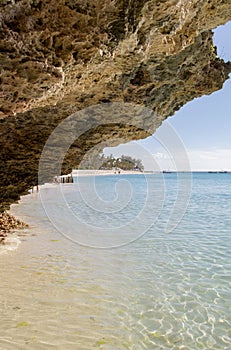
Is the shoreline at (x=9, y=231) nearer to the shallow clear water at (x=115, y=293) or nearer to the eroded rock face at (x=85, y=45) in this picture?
the shallow clear water at (x=115, y=293)

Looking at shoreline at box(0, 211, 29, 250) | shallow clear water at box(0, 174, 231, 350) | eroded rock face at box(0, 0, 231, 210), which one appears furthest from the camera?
shoreline at box(0, 211, 29, 250)

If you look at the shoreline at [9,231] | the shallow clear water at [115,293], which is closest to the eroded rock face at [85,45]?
the shallow clear water at [115,293]

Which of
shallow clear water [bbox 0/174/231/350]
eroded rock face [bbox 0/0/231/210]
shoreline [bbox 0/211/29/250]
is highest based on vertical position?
eroded rock face [bbox 0/0/231/210]

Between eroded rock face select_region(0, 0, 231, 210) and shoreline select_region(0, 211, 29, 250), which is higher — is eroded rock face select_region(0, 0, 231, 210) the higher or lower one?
Result: the higher one

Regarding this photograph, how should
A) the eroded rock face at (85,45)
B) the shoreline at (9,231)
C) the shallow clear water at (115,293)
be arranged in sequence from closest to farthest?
the eroded rock face at (85,45)
the shallow clear water at (115,293)
the shoreline at (9,231)

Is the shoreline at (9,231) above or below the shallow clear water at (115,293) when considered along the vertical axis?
above

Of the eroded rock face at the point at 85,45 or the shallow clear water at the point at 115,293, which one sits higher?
the eroded rock face at the point at 85,45

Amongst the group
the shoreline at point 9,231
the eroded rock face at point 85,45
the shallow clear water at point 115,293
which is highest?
the eroded rock face at point 85,45

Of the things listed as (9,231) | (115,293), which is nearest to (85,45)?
(115,293)

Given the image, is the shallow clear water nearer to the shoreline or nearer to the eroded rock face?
the shoreline

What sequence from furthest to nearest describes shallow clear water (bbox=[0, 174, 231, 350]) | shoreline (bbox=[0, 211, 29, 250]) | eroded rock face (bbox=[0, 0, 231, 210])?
1. shoreline (bbox=[0, 211, 29, 250])
2. shallow clear water (bbox=[0, 174, 231, 350])
3. eroded rock face (bbox=[0, 0, 231, 210])

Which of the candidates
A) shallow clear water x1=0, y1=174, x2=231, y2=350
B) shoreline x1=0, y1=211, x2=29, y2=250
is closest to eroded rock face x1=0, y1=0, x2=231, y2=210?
shallow clear water x1=0, y1=174, x2=231, y2=350

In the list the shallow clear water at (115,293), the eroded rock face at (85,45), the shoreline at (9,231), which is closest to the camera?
the eroded rock face at (85,45)

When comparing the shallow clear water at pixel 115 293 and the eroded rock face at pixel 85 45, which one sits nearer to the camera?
the eroded rock face at pixel 85 45
